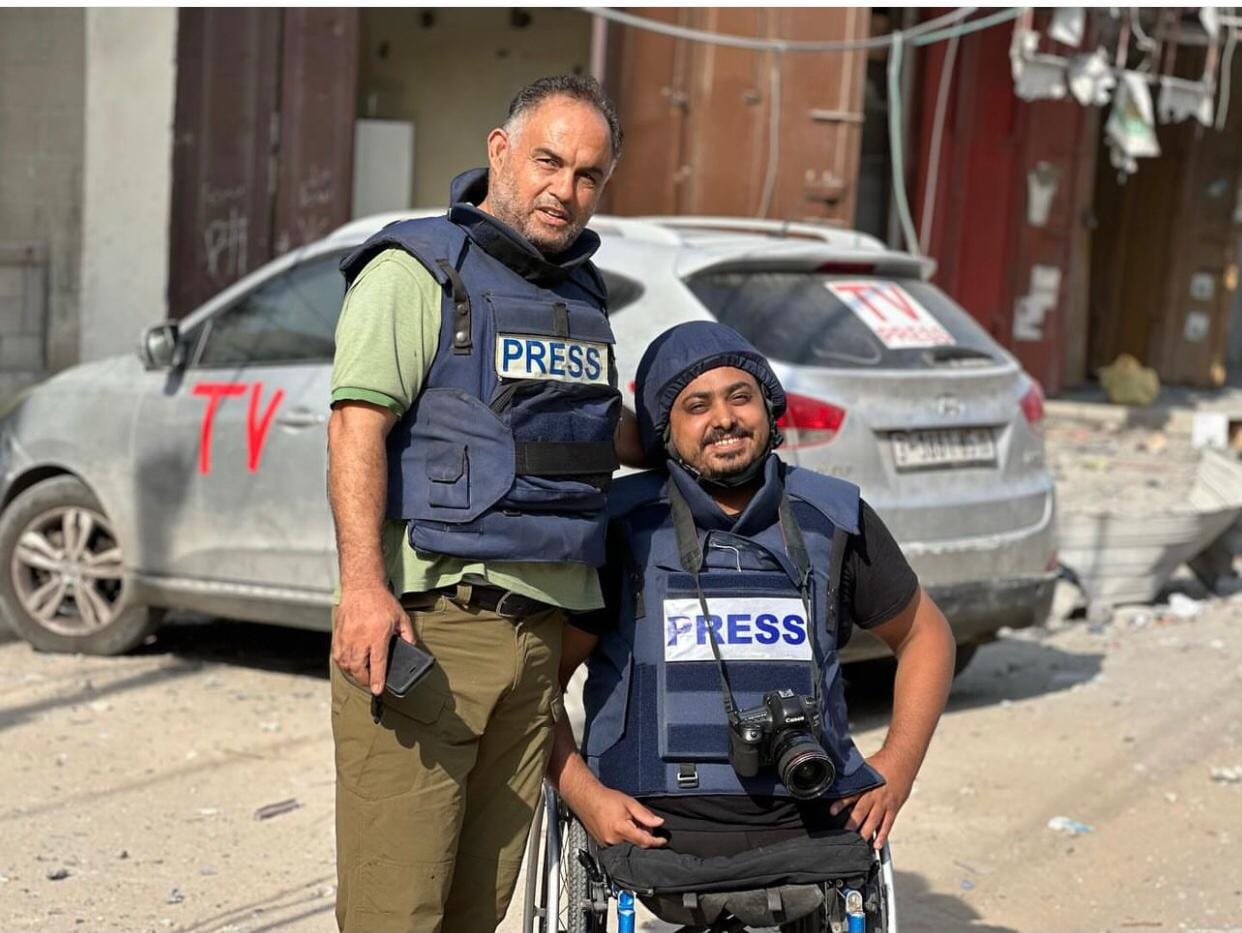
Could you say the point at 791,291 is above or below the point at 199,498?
above

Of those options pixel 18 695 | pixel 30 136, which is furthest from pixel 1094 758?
pixel 30 136

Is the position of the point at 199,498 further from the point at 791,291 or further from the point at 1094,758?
the point at 1094,758

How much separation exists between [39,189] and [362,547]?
322 inches

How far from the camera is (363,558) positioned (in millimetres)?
2795

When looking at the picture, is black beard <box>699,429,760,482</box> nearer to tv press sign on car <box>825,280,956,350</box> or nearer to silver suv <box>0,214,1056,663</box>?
silver suv <box>0,214,1056,663</box>

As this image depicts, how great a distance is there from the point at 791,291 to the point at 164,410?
2248mm

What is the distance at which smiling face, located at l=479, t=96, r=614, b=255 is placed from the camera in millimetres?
2947

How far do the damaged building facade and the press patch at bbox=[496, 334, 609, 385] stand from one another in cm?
636

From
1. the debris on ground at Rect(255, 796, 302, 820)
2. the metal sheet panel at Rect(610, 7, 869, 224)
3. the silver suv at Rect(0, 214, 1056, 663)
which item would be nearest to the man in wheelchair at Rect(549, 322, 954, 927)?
the debris on ground at Rect(255, 796, 302, 820)

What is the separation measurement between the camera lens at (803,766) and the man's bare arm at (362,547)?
2.04 ft

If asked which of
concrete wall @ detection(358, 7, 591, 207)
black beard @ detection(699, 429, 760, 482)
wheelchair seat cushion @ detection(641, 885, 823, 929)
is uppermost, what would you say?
concrete wall @ detection(358, 7, 591, 207)

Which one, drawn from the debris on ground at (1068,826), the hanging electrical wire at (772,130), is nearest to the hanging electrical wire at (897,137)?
the hanging electrical wire at (772,130)

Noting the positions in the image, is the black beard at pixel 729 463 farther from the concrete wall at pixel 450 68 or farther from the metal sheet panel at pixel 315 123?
the concrete wall at pixel 450 68

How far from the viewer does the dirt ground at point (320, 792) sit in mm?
4590
